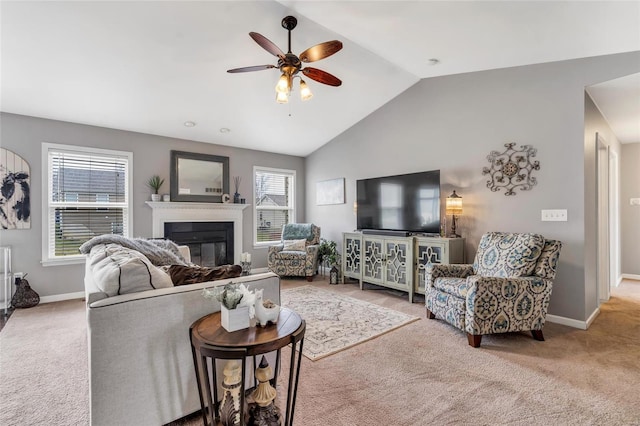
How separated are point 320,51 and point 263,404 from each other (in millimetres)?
2463

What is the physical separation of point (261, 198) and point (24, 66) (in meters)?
3.64

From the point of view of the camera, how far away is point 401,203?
433 cm

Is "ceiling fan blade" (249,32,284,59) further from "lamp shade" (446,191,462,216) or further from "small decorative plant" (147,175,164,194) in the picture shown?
"small decorative plant" (147,175,164,194)

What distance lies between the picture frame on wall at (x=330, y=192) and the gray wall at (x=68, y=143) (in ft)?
5.68

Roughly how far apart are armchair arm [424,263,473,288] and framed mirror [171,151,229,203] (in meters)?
3.74

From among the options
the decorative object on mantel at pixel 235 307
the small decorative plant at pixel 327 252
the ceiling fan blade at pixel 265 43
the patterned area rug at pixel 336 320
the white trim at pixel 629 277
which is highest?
the ceiling fan blade at pixel 265 43

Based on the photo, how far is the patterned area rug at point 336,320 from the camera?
268 centimetres

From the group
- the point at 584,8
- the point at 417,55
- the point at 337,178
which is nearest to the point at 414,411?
the point at 584,8

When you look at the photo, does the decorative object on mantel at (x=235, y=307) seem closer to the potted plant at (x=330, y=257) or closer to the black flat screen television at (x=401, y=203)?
the black flat screen television at (x=401, y=203)

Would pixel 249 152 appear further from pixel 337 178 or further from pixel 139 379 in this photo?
pixel 139 379

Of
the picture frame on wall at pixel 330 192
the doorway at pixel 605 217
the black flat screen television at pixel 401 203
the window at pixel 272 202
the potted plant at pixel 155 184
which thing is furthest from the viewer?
the window at pixel 272 202

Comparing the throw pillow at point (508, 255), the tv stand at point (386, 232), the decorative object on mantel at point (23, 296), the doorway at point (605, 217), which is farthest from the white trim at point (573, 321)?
the decorative object on mantel at point (23, 296)

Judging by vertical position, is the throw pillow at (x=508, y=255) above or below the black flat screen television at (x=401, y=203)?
below

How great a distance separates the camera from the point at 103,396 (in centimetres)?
144
